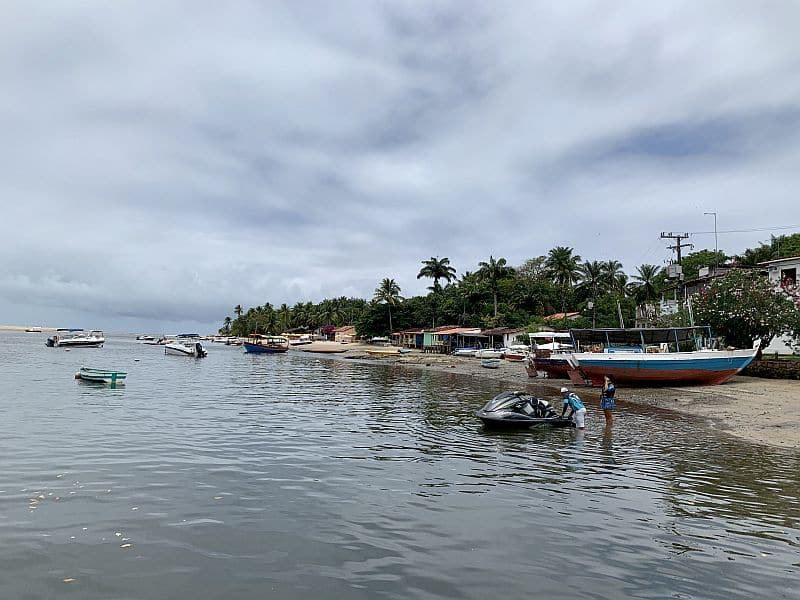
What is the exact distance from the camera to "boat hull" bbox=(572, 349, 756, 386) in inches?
1464

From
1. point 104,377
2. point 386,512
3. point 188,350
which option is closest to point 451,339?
point 188,350

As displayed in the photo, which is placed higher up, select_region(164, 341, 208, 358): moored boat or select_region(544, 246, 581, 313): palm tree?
select_region(544, 246, 581, 313): palm tree

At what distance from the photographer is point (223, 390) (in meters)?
38.9

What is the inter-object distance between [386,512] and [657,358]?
31.2m

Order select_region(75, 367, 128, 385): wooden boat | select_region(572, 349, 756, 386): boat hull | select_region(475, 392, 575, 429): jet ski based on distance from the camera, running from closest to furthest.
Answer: select_region(475, 392, 575, 429): jet ski < select_region(572, 349, 756, 386): boat hull < select_region(75, 367, 128, 385): wooden boat

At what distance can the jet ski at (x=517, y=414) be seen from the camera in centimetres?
2220

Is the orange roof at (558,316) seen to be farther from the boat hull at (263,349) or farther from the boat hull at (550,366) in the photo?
the boat hull at (263,349)

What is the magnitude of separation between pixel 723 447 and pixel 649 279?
72.9 meters

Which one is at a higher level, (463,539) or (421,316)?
(421,316)

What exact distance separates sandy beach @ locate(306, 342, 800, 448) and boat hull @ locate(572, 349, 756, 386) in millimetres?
759

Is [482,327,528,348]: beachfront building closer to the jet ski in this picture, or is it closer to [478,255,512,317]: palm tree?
[478,255,512,317]: palm tree

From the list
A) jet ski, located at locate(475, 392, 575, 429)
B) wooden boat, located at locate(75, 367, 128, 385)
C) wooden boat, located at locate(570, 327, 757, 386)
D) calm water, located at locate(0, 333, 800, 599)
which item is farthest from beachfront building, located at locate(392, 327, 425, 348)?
calm water, located at locate(0, 333, 800, 599)

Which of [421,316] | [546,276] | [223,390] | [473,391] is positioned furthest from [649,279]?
[223,390]

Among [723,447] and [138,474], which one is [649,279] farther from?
[138,474]
